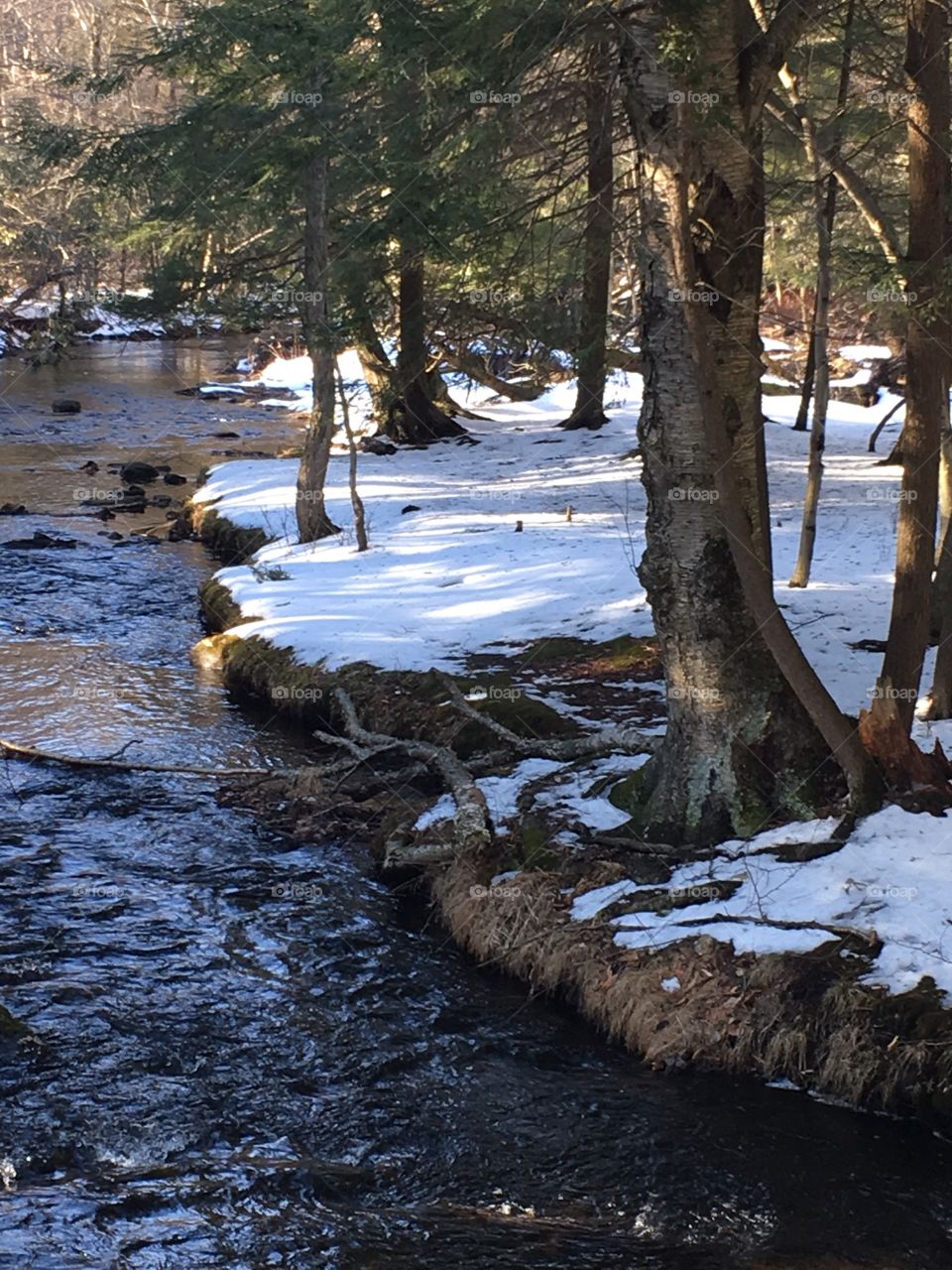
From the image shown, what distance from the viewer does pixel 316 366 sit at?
1772 cm

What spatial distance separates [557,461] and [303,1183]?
1910 cm

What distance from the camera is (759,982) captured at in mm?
7168

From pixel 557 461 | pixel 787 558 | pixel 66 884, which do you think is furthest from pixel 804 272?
pixel 66 884

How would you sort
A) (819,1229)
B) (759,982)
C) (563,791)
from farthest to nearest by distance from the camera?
(563,791) → (759,982) → (819,1229)

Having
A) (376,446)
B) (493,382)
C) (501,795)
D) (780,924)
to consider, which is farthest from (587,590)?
(493,382)

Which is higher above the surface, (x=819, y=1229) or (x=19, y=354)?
(x=19, y=354)

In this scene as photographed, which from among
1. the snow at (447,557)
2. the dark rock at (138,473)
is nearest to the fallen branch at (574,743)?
the snow at (447,557)

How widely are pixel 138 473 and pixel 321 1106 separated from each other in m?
20.5

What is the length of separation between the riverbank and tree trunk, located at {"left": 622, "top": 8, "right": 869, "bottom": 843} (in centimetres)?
42

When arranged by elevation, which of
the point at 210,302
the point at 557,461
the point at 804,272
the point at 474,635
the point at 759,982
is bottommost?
the point at 759,982

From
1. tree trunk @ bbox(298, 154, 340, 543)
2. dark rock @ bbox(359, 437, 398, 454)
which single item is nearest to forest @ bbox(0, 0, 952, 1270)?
tree trunk @ bbox(298, 154, 340, 543)

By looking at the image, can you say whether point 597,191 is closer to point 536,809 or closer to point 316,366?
point 316,366

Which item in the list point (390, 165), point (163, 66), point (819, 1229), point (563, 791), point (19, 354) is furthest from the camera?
point (19, 354)

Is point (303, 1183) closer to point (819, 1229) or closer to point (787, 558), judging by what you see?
point (819, 1229)
